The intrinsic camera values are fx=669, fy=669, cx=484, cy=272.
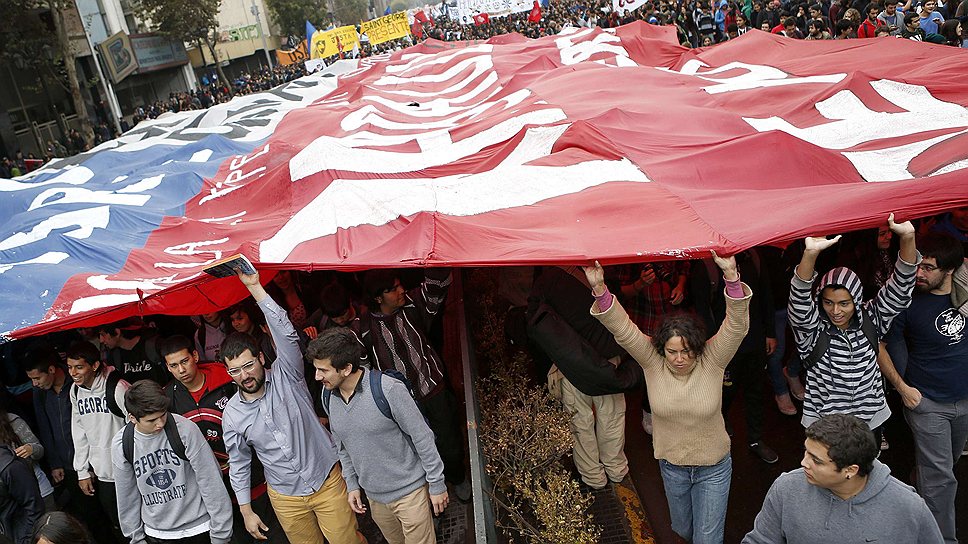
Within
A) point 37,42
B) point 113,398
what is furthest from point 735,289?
point 37,42

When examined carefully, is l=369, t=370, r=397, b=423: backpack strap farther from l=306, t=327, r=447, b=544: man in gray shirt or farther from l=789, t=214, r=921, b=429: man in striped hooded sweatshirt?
l=789, t=214, r=921, b=429: man in striped hooded sweatshirt

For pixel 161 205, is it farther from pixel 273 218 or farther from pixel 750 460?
pixel 750 460

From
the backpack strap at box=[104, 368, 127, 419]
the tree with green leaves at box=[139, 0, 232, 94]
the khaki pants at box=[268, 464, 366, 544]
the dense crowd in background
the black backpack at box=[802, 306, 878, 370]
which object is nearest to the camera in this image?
the black backpack at box=[802, 306, 878, 370]

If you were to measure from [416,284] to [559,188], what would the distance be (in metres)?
1.33

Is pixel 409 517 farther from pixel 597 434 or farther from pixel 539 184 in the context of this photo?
pixel 539 184

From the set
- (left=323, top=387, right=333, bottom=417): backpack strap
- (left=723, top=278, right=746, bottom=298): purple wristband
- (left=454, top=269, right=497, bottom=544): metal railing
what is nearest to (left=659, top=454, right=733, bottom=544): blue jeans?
(left=723, top=278, right=746, bottom=298): purple wristband

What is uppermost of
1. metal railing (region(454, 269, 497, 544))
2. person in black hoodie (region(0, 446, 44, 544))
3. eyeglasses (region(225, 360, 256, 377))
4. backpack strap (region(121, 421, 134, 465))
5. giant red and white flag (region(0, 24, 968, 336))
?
giant red and white flag (region(0, 24, 968, 336))

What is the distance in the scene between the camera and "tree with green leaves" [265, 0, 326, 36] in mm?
41250

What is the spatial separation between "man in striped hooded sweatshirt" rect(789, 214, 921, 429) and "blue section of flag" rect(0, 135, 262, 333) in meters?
4.15

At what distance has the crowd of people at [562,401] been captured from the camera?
303 cm

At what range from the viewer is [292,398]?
11.3ft

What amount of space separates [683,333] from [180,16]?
3162 cm

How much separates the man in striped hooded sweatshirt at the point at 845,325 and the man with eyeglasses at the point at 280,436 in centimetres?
249

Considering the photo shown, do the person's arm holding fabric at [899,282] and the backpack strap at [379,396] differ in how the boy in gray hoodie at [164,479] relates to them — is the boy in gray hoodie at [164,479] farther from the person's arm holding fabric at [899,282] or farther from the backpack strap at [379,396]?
the person's arm holding fabric at [899,282]
